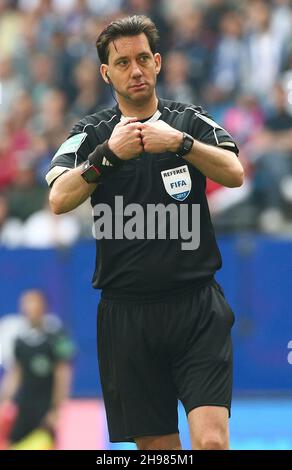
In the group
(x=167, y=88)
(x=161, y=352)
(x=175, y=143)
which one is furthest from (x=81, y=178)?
(x=167, y=88)

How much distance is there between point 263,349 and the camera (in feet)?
42.5

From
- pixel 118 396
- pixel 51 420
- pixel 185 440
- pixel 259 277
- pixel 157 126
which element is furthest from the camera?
pixel 259 277

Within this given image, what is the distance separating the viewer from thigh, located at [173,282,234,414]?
6.03m

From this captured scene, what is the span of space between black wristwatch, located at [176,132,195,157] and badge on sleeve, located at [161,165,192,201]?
9.0 inches

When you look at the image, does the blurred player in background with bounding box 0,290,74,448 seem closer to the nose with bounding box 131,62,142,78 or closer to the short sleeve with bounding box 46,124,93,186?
the short sleeve with bounding box 46,124,93,186

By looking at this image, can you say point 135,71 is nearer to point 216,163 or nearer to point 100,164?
point 100,164

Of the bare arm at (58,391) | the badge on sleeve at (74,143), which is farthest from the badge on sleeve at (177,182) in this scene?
the bare arm at (58,391)

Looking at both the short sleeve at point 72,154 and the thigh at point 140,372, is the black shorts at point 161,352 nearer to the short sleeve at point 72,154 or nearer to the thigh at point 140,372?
the thigh at point 140,372

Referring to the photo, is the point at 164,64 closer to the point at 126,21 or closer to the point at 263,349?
the point at 263,349

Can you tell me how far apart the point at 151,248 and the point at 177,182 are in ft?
1.17

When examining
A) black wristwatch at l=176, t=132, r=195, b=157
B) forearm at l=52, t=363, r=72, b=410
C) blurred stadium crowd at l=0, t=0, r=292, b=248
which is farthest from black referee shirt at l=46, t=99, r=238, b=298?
blurred stadium crowd at l=0, t=0, r=292, b=248

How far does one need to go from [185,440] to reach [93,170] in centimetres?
545

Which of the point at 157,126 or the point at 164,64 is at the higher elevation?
the point at 164,64
